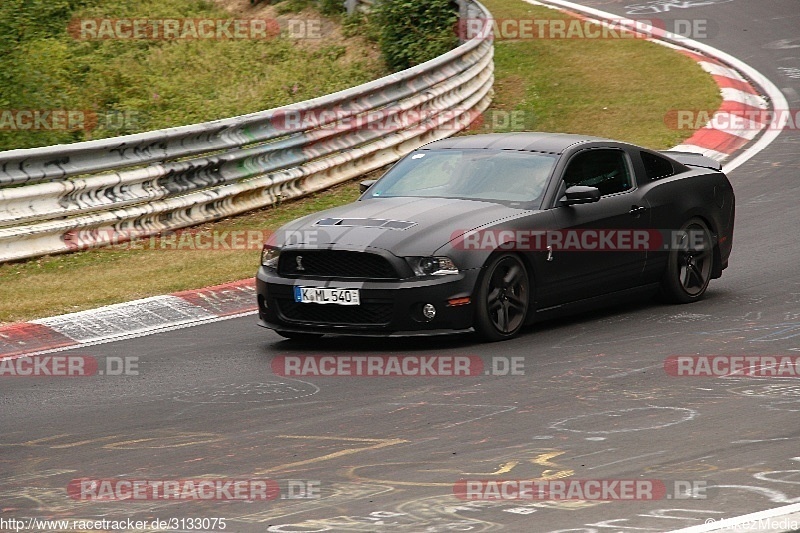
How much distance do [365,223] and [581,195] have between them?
5.33 ft

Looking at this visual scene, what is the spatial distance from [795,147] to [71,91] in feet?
34.2

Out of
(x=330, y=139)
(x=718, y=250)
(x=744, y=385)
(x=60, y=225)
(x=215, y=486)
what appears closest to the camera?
(x=215, y=486)

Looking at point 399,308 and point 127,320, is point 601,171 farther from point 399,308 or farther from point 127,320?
point 127,320

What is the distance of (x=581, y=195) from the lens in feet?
33.0

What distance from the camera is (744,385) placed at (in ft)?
26.8

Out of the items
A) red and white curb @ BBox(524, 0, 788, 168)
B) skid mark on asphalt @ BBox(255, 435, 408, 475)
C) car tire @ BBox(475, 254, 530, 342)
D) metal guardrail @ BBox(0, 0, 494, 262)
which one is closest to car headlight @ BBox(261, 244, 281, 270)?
car tire @ BBox(475, 254, 530, 342)

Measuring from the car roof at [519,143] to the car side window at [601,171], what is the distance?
0.14 meters

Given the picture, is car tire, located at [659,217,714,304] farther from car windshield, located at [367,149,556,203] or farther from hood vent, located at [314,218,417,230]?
hood vent, located at [314,218,417,230]

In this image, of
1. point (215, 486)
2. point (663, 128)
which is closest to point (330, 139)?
point (663, 128)

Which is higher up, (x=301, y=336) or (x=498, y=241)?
(x=498, y=241)

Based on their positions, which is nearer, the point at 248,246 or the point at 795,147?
the point at 248,246

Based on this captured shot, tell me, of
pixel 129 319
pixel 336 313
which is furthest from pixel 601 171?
pixel 129 319

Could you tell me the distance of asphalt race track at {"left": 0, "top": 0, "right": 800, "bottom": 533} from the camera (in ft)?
19.4

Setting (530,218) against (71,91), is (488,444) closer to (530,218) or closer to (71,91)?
(530,218)
